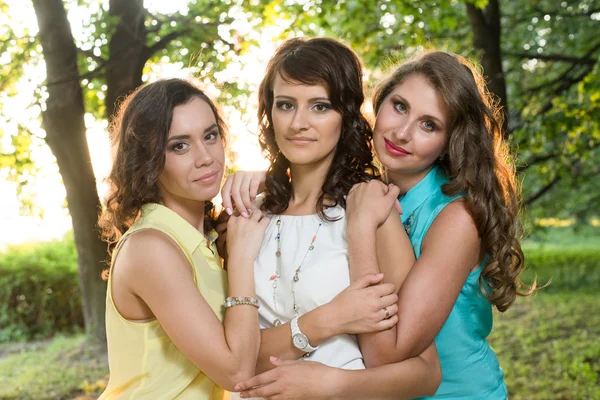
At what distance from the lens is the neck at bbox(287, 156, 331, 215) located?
2.59 metres

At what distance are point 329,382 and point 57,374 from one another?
4.91m

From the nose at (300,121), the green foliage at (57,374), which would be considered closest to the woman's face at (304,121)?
the nose at (300,121)

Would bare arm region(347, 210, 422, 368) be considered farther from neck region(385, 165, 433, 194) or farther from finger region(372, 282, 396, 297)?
neck region(385, 165, 433, 194)

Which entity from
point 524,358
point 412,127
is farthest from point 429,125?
point 524,358

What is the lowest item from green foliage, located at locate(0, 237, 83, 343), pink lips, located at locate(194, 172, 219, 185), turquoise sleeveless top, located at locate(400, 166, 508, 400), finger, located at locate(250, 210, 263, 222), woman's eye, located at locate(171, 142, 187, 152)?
green foliage, located at locate(0, 237, 83, 343)

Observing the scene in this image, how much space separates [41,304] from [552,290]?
893cm

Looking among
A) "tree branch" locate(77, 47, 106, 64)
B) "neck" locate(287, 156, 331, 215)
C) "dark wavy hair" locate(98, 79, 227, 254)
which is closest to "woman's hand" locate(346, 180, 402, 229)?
"neck" locate(287, 156, 331, 215)

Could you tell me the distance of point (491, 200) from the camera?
7.85 ft

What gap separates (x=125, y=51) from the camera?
5.05 m

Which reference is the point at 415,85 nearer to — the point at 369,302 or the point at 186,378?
the point at 369,302

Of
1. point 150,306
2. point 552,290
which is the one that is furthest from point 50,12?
point 552,290

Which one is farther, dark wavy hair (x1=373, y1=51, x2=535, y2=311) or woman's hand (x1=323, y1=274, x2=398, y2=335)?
dark wavy hair (x1=373, y1=51, x2=535, y2=311)

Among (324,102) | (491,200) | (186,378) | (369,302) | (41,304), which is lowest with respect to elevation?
(41,304)

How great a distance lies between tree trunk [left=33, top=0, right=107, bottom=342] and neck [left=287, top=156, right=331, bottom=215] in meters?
2.80
